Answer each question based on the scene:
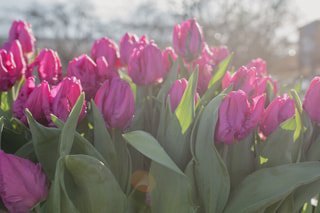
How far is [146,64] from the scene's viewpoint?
0.73 m

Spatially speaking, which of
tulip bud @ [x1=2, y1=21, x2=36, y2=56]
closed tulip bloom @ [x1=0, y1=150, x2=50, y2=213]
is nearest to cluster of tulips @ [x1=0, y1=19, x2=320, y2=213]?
closed tulip bloom @ [x1=0, y1=150, x2=50, y2=213]

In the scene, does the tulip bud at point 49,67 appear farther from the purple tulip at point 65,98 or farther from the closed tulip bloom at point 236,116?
the closed tulip bloom at point 236,116

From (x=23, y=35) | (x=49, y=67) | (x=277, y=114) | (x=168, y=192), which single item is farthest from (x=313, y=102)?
(x=23, y=35)

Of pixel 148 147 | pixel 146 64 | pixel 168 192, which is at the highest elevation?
pixel 146 64

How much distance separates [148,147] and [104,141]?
12 centimetres

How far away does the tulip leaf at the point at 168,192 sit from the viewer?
562 millimetres

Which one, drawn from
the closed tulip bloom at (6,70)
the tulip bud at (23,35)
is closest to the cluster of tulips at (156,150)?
the closed tulip bloom at (6,70)

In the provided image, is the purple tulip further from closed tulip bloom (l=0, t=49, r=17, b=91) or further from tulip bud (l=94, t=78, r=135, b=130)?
closed tulip bloom (l=0, t=49, r=17, b=91)

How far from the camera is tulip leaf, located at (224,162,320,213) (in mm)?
527

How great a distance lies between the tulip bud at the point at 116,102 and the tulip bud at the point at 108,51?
27 centimetres

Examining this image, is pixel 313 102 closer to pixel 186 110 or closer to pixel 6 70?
pixel 186 110

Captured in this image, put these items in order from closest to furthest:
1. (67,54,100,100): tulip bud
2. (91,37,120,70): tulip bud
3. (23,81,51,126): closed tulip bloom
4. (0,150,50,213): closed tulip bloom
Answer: (0,150,50,213): closed tulip bloom → (23,81,51,126): closed tulip bloom → (67,54,100,100): tulip bud → (91,37,120,70): tulip bud

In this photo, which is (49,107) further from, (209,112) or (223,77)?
(223,77)

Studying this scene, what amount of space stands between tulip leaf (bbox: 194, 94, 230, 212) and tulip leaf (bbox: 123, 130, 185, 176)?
0.08 meters
